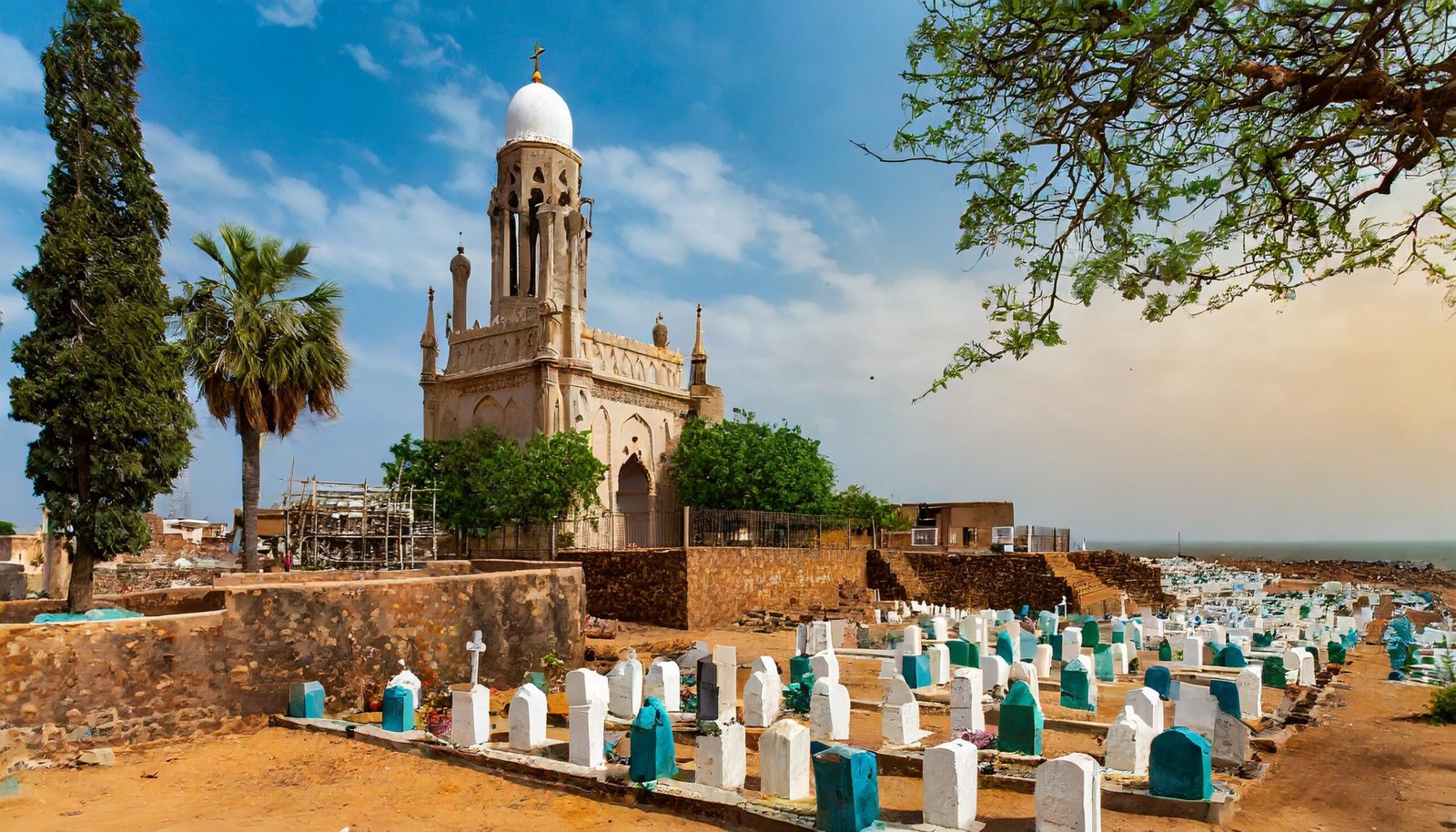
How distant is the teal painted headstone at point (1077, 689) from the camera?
10.8m

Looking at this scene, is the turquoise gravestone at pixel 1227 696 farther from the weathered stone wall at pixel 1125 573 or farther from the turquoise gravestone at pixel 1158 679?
the weathered stone wall at pixel 1125 573

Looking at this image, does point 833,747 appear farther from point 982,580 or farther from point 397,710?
point 982,580

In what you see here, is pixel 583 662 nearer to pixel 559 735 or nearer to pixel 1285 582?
pixel 559 735

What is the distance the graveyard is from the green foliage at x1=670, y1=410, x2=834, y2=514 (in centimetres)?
1470

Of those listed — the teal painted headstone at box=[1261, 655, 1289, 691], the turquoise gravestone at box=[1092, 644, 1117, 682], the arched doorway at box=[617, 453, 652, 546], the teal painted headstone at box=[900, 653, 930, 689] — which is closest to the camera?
the teal painted headstone at box=[900, 653, 930, 689]

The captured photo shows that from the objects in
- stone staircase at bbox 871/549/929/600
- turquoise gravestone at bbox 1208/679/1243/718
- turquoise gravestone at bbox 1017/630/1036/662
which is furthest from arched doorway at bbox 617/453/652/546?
turquoise gravestone at bbox 1208/679/1243/718

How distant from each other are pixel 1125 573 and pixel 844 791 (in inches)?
1175

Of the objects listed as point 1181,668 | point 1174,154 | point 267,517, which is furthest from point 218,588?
point 267,517

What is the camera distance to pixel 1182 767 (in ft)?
21.7

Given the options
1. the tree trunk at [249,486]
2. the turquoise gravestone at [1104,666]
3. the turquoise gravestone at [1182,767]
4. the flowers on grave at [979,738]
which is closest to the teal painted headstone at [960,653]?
the turquoise gravestone at [1104,666]

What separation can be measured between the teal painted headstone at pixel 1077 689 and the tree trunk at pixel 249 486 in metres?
14.4

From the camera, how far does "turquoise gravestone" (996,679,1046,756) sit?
812 centimetres

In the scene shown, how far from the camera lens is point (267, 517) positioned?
33.5 meters

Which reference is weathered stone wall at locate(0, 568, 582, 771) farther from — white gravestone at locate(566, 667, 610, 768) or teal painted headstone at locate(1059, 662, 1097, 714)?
teal painted headstone at locate(1059, 662, 1097, 714)
